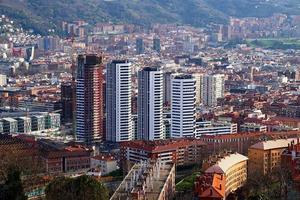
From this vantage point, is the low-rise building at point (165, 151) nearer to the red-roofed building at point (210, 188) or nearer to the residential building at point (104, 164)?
the residential building at point (104, 164)

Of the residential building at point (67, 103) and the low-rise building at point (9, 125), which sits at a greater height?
the residential building at point (67, 103)

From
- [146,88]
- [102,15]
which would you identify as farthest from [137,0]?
[146,88]

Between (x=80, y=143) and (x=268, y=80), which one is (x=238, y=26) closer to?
(x=268, y=80)

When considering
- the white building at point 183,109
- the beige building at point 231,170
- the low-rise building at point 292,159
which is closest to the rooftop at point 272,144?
the low-rise building at point 292,159

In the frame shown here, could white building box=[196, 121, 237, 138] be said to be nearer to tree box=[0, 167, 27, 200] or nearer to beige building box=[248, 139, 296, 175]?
beige building box=[248, 139, 296, 175]

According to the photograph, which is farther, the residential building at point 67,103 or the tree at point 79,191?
the residential building at point 67,103

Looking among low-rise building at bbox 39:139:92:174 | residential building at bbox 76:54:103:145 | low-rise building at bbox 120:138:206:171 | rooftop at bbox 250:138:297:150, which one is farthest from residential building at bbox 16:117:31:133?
rooftop at bbox 250:138:297:150

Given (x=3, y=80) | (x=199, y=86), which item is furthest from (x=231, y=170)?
(x=3, y=80)
